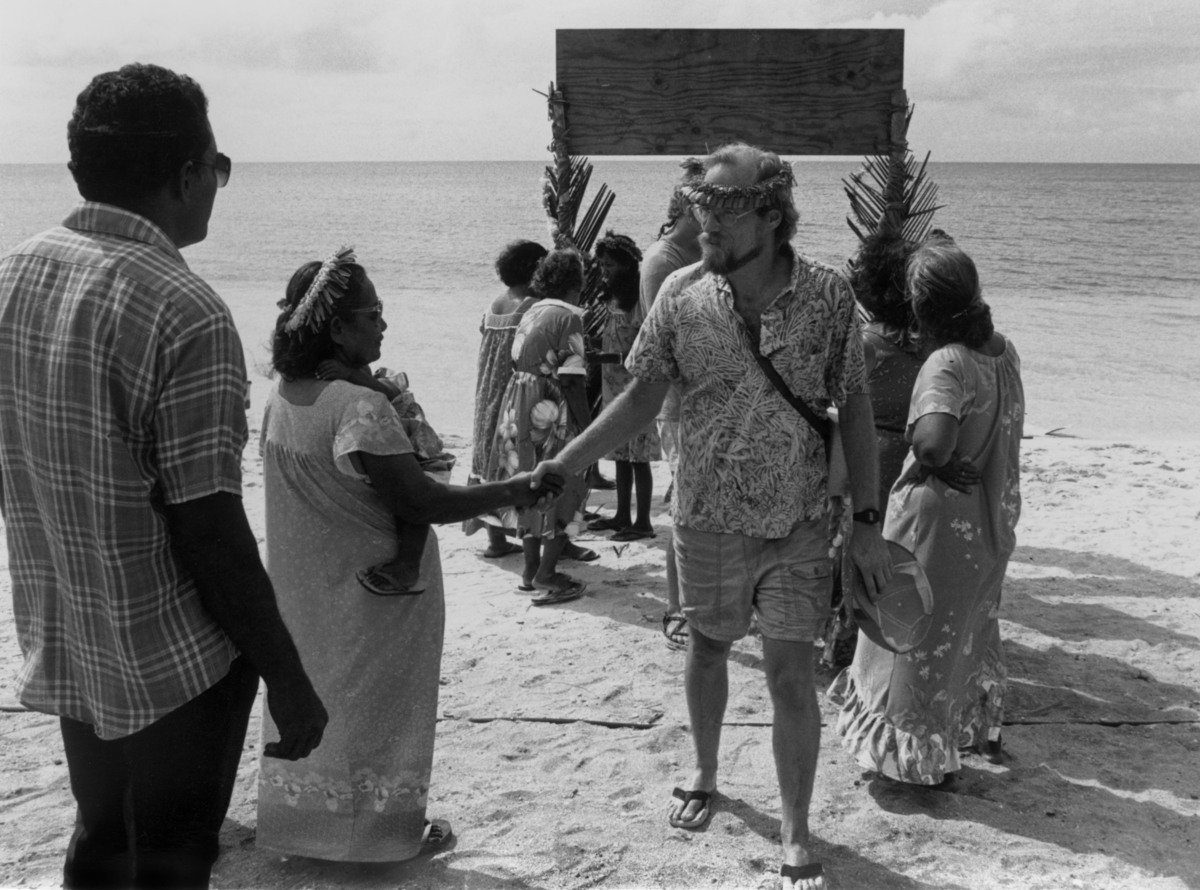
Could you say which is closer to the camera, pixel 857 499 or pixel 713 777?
pixel 857 499

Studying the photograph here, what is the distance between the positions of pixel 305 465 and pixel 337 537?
0.23 metres

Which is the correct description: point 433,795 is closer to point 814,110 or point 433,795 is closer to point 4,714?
point 4,714

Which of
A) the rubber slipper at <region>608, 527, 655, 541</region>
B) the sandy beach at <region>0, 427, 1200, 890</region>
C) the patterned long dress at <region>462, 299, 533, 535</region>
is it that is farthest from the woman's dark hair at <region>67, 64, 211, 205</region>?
the rubber slipper at <region>608, 527, 655, 541</region>

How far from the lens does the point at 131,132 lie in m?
2.20

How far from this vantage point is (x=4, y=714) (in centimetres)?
476

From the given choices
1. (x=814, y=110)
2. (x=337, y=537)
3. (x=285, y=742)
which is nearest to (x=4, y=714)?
(x=337, y=537)

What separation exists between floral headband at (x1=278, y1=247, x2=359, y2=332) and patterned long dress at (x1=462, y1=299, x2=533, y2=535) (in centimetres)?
352

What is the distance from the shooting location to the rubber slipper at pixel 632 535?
7527mm

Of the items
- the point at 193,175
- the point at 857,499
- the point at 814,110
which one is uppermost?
the point at 814,110

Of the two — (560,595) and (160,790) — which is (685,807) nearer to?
(160,790)

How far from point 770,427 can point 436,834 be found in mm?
1681

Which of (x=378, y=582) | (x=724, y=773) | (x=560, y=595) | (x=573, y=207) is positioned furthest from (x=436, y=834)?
(x=573, y=207)

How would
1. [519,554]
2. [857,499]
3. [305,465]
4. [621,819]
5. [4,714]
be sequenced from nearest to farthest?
[305,465]
[857,499]
[621,819]
[4,714]
[519,554]

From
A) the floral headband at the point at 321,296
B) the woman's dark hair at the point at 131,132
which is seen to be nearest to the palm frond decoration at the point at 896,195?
the floral headband at the point at 321,296
